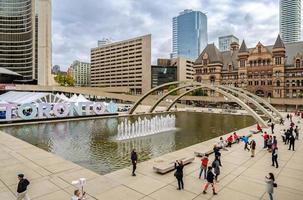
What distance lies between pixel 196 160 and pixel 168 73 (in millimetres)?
154286

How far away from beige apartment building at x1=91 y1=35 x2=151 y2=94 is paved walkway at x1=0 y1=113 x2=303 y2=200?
13446 cm

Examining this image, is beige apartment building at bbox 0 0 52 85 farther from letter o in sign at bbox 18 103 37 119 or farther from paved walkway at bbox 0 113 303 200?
paved walkway at bbox 0 113 303 200

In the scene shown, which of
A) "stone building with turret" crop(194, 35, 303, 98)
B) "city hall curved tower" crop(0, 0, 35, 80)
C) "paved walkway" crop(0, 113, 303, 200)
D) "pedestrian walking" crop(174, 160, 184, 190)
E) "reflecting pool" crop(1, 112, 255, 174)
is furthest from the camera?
"city hall curved tower" crop(0, 0, 35, 80)

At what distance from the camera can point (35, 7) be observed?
156375mm

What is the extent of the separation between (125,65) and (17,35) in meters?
68.2

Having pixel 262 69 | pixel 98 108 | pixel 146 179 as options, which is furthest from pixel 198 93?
pixel 146 179

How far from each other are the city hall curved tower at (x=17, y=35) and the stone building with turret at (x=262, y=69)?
10707 centimetres

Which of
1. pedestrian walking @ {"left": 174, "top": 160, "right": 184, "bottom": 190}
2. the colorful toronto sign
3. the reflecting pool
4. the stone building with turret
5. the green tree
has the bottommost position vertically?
the reflecting pool

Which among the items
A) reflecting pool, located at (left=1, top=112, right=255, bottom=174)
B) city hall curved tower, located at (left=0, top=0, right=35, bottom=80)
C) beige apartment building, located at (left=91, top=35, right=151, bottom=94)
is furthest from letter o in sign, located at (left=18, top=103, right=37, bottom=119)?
city hall curved tower, located at (left=0, top=0, right=35, bottom=80)

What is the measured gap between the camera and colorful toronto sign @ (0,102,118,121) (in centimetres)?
3853

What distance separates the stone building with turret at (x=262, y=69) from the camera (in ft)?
276

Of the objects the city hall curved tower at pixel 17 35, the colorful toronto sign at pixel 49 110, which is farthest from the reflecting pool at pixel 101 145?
the city hall curved tower at pixel 17 35

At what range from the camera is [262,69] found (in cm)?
9031

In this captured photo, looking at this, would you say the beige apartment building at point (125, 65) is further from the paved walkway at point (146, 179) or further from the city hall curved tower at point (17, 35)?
the paved walkway at point (146, 179)
